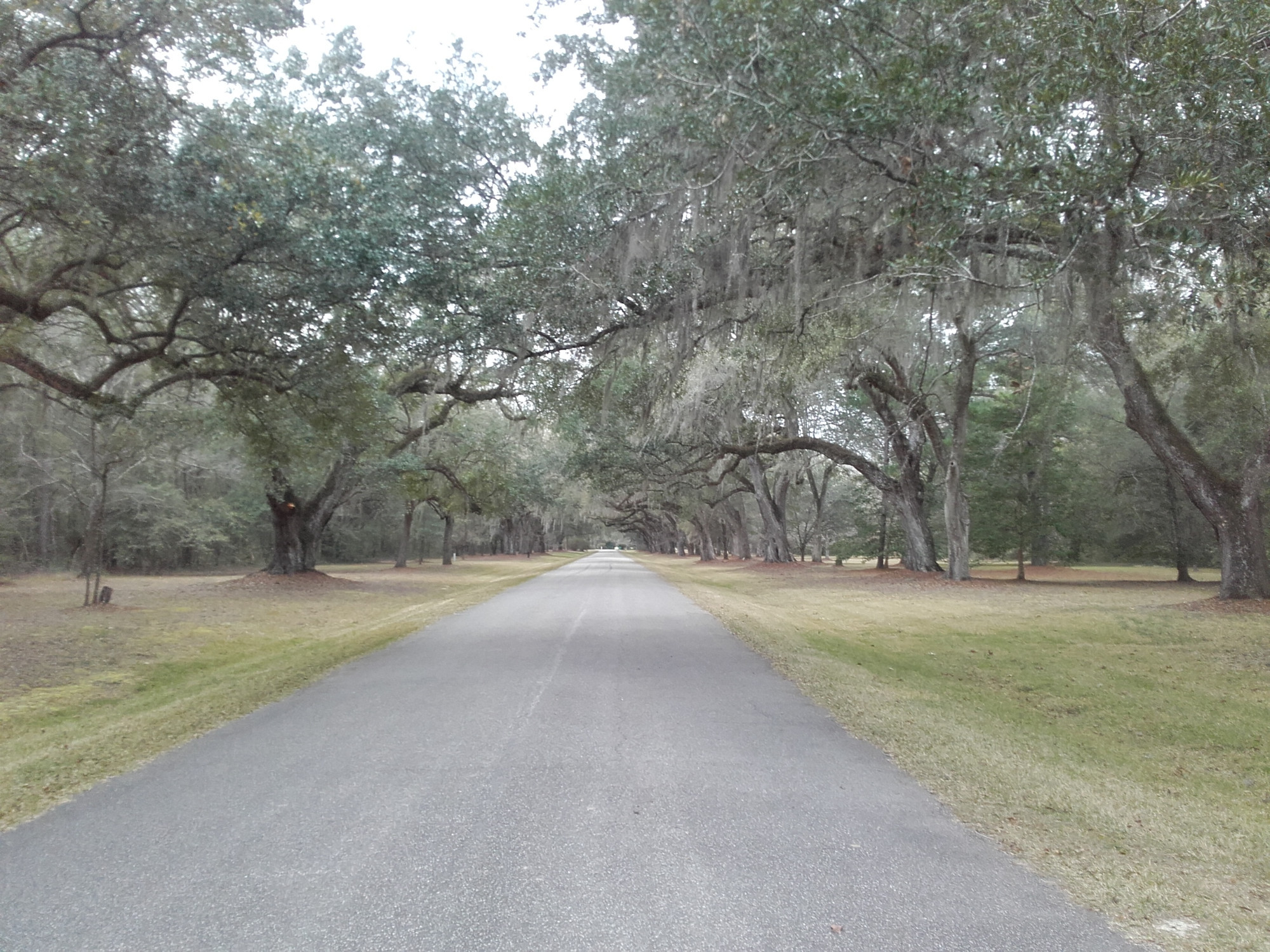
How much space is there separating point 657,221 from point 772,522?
28.7 m

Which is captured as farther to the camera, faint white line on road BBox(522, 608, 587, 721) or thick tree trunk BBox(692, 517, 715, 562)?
thick tree trunk BBox(692, 517, 715, 562)

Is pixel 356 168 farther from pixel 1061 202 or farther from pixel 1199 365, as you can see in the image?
pixel 1199 365

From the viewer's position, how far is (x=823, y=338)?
12.4m

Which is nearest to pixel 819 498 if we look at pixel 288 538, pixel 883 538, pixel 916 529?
pixel 883 538

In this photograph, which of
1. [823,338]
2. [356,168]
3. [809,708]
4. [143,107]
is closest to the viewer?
[809,708]

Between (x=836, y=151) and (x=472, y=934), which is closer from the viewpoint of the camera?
(x=472, y=934)

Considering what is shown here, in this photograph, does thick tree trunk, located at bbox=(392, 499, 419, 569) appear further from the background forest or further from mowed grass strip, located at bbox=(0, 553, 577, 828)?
the background forest

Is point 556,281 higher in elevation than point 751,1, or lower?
lower

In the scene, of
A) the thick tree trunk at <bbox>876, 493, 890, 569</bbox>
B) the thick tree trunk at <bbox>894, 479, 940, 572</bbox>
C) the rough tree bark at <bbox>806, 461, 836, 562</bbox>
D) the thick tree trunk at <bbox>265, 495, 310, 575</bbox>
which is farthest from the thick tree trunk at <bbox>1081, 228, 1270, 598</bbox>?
the thick tree trunk at <bbox>265, 495, 310, 575</bbox>

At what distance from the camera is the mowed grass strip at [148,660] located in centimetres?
529

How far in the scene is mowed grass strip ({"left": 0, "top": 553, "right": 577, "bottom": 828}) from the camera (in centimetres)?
529

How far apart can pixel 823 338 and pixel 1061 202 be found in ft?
19.3

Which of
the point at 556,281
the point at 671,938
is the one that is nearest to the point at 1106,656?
the point at 556,281

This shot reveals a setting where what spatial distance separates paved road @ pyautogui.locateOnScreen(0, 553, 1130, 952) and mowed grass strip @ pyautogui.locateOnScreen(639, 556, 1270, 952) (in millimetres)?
374
